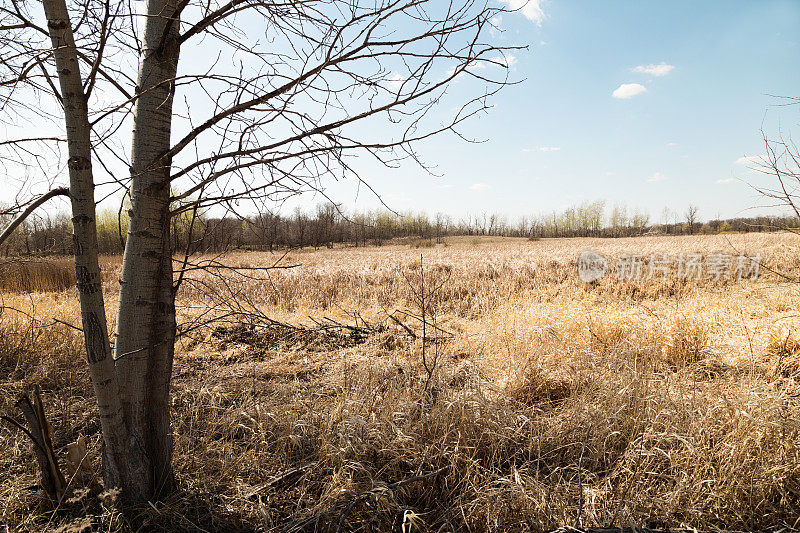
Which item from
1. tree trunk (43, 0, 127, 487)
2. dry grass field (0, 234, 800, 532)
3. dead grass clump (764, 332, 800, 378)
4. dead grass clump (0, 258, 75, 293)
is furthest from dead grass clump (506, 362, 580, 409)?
dead grass clump (0, 258, 75, 293)

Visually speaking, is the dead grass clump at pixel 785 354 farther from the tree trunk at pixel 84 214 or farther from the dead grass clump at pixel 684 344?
the tree trunk at pixel 84 214

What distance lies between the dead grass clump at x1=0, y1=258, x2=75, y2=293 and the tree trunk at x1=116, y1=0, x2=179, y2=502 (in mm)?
12237

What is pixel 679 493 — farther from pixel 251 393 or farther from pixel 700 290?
pixel 700 290

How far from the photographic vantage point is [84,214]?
1.94 metres

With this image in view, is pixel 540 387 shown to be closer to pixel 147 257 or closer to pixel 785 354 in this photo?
Answer: pixel 785 354

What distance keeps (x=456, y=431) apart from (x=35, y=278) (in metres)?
15.3

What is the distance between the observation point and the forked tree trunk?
1928 mm

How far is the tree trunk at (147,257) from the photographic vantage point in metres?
2.04

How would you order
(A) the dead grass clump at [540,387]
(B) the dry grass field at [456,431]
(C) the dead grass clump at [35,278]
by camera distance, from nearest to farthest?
(B) the dry grass field at [456,431], (A) the dead grass clump at [540,387], (C) the dead grass clump at [35,278]

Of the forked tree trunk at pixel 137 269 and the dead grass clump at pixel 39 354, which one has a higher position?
the forked tree trunk at pixel 137 269

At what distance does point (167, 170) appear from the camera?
2.08m

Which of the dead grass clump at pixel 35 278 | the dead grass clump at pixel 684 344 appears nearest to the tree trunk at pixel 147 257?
the dead grass clump at pixel 684 344

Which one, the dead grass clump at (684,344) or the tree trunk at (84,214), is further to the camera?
the dead grass clump at (684,344)

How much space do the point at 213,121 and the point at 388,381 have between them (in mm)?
3076
